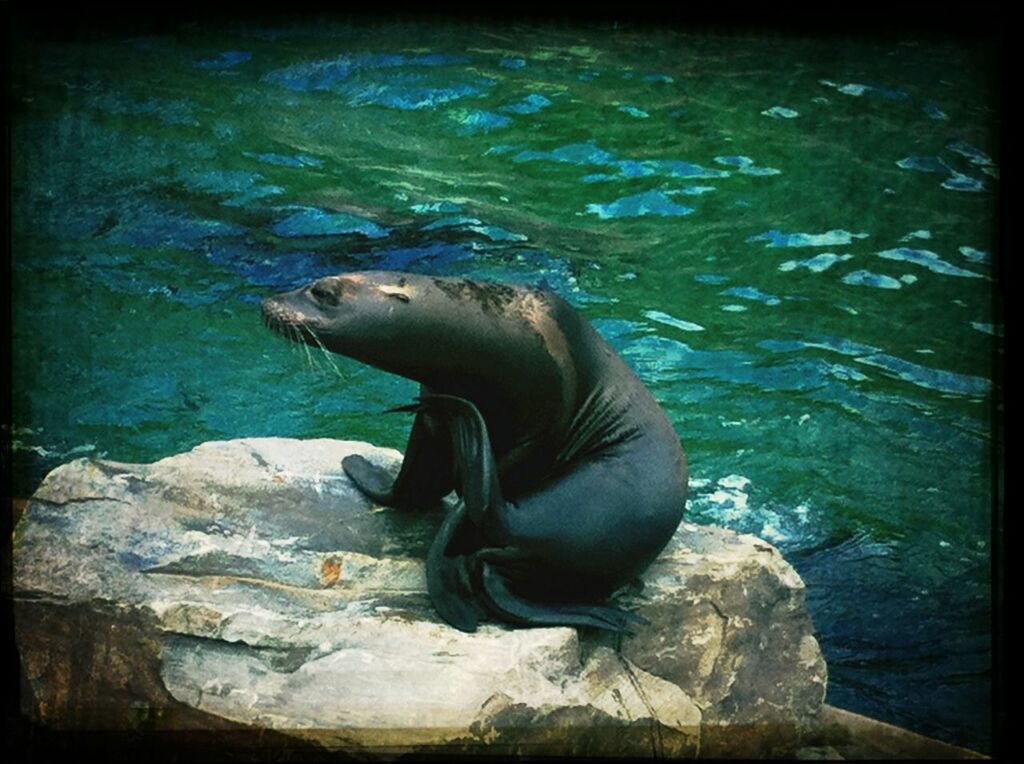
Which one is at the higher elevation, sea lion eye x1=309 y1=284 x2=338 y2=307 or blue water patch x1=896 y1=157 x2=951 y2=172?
blue water patch x1=896 y1=157 x2=951 y2=172

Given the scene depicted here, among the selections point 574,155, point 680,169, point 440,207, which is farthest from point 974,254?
point 440,207

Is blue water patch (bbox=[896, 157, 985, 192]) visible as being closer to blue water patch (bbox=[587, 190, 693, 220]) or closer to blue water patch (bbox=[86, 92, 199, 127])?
blue water patch (bbox=[587, 190, 693, 220])

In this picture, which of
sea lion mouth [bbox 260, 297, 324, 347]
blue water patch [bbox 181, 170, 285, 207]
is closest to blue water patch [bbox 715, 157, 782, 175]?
blue water patch [bbox 181, 170, 285, 207]

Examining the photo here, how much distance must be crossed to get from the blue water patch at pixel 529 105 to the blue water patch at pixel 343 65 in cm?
31

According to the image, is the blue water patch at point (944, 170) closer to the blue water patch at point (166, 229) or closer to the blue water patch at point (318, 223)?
the blue water patch at point (318, 223)

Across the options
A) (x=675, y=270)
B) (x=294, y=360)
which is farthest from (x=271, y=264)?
(x=675, y=270)

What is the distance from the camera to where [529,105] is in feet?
16.5

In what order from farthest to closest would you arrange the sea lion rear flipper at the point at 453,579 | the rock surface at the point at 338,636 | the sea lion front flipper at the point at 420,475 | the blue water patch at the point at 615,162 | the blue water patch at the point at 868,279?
1. the blue water patch at the point at 615,162
2. the blue water patch at the point at 868,279
3. the sea lion front flipper at the point at 420,475
4. the sea lion rear flipper at the point at 453,579
5. the rock surface at the point at 338,636

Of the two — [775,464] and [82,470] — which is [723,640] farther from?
[82,470]

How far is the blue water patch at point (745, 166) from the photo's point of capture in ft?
16.6

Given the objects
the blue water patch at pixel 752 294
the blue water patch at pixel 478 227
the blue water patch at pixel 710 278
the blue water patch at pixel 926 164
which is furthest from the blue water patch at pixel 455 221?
the blue water patch at pixel 926 164

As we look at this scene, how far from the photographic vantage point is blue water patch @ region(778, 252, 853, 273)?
5.05m

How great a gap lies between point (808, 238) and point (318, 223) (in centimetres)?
192

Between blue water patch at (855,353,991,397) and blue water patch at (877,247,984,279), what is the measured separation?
1.17 ft
